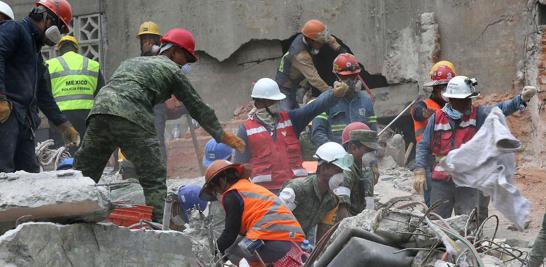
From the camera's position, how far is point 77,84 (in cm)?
1173

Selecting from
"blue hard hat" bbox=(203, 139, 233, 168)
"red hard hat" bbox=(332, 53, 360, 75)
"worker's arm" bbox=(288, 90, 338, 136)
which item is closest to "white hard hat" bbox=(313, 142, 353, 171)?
"worker's arm" bbox=(288, 90, 338, 136)

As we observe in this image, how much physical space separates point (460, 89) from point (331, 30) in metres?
4.22

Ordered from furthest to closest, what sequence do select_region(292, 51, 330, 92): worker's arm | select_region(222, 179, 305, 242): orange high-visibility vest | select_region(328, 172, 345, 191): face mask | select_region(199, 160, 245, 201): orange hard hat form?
1. select_region(292, 51, 330, 92): worker's arm
2. select_region(328, 172, 345, 191): face mask
3. select_region(199, 160, 245, 201): orange hard hat
4. select_region(222, 179, 305, 242): orange high-visibility vest

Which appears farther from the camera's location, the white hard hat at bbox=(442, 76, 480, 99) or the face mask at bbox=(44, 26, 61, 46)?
the white hard hat at bbox=(442, 76, 480, 99)

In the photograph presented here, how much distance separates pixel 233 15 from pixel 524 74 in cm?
369

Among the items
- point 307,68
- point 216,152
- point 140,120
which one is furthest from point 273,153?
point 140,120

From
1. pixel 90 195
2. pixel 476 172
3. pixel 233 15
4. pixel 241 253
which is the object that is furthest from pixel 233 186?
pixel 233 15

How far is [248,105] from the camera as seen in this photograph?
47.1 ft

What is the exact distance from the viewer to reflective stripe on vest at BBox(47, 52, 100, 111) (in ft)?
38.4

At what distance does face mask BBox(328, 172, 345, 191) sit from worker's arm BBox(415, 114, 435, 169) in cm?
105

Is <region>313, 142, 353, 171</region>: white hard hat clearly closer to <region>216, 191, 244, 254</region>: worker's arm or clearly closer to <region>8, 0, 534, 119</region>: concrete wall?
<region>216, 191, 244, 254</region>: worker's arm

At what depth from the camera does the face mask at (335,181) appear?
357 inches

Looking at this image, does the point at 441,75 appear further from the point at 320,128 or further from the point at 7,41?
the point at 7,41

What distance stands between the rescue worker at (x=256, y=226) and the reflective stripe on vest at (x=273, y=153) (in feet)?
7.11
